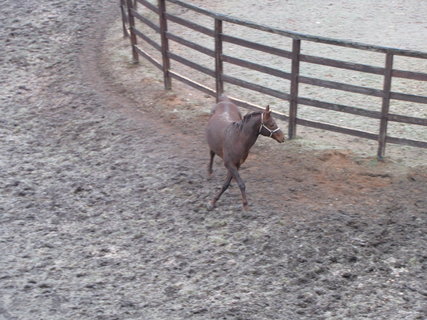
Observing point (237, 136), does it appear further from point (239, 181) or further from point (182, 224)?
point (182, 224)

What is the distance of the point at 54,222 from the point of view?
6832 mm

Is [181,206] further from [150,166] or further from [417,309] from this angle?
[417,309]

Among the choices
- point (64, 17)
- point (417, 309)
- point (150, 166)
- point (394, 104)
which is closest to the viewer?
point (417, 309)

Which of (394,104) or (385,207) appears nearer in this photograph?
(385,207)

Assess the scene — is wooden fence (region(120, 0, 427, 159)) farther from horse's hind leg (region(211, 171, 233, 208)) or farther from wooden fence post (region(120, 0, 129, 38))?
wooden fence post (region(120, 0, 129, 38))

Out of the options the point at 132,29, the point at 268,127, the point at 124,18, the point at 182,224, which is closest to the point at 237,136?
the point at 268,127

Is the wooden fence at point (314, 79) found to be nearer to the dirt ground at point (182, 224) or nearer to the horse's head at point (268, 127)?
the dirt ground at point (182, 224)

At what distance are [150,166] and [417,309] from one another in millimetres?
3412

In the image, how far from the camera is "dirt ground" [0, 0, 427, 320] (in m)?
5.61

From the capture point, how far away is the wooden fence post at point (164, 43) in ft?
30.9

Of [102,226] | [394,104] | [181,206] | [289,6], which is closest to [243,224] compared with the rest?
[181,206]

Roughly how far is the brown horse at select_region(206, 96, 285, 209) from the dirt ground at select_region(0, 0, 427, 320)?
0.39 meters

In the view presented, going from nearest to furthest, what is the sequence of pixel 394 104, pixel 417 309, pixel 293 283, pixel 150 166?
pixel 417 309
pixel 293 283
pixel 150 166
pixel 394 104

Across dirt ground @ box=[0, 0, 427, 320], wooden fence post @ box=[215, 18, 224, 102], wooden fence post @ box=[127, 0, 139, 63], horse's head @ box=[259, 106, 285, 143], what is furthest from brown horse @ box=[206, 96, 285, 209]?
wooden fence post @ box=[127, 0, 139, 63]
